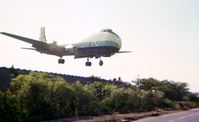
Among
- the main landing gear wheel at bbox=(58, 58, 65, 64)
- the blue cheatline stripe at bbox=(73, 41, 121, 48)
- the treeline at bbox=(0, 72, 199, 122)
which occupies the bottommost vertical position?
the treeline at bbox=(0, 72, 199, 122)

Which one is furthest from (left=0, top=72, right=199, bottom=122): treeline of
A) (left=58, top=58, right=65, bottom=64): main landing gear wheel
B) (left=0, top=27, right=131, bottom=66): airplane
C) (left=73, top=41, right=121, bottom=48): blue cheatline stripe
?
(left=73, top=41, right=121, bottom=48): blue cheatline stripe

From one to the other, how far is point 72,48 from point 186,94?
50579 millimetres

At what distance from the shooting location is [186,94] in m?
80.1

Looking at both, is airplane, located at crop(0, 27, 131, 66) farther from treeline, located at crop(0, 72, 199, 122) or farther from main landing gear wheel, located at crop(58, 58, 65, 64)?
treeline, located at crop(0, 72, 199, 122)

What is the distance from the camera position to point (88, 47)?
3269 centimetres

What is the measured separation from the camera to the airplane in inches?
1242

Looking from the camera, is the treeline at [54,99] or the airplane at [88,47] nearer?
the treeline at [54,99]

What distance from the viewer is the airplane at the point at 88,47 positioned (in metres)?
31.5

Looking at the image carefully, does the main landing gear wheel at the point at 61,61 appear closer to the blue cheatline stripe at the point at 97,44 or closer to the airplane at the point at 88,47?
the airplane at the point at 88,47

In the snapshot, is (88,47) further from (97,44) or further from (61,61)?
(61,61)

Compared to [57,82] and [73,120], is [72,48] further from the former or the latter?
[73,120]

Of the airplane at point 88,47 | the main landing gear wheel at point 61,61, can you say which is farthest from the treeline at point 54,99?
the airplane at point 88,47

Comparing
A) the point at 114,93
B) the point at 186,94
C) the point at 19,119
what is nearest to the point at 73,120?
the point at 19,119

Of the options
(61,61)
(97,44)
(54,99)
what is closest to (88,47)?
(97,44)
